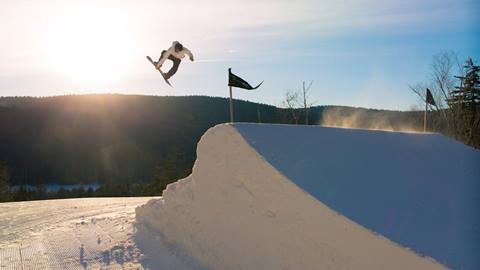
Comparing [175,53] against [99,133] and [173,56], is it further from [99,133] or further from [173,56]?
[99,133]

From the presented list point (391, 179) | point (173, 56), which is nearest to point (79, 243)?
point (173, 56)

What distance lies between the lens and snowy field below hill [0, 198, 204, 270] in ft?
20.0

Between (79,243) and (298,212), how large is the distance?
392 cm

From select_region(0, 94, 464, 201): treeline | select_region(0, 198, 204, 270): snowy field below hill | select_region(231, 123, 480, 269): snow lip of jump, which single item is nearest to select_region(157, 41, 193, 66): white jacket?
select_region(231, 123, 480, 269): snow lip of jump

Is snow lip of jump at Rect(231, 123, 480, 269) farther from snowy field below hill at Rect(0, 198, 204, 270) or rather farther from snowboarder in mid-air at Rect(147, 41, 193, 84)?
snowboarder in mid-air at Rect(147, 41, 193, 84)

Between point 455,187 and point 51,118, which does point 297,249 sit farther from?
point 51,118

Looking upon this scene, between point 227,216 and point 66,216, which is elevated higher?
point 227,216

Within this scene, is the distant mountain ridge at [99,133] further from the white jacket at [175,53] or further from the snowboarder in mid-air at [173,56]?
the white jacket at [175,53]

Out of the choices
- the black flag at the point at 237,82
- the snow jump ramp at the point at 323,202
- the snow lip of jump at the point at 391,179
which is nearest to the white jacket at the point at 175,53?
the black flag at the point at 237,82

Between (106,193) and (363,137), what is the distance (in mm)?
42064

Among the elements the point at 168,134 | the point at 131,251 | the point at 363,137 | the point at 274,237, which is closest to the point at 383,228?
the point at 274,237

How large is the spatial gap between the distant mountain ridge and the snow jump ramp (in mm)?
54719

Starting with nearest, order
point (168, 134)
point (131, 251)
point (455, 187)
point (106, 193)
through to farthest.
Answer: point (455, 187) → point (131, 251) → point (106, 193) → point (168, 134)

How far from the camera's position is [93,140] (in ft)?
243
